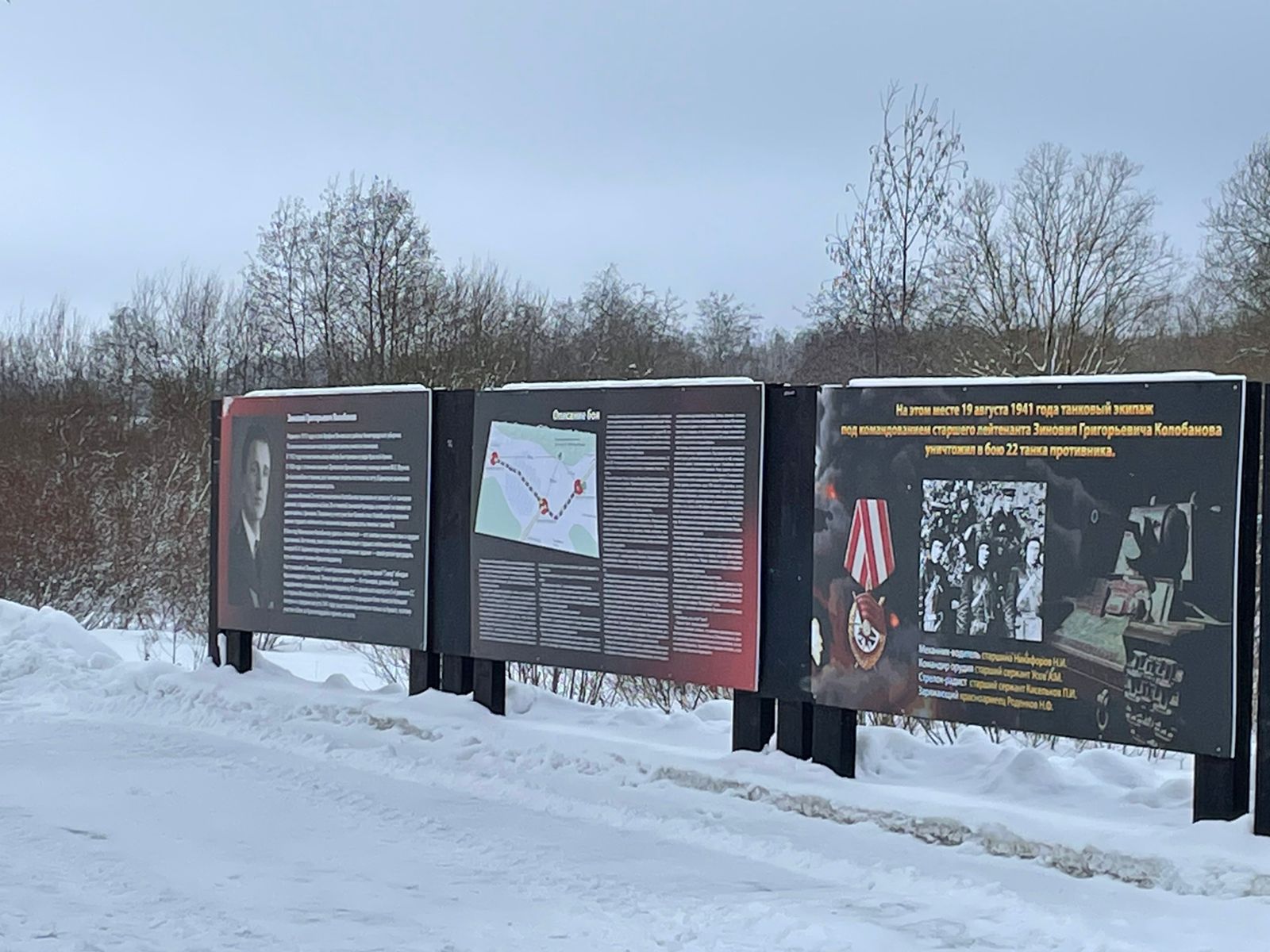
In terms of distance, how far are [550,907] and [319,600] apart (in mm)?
4565

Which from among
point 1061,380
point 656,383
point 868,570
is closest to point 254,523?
point 656,383

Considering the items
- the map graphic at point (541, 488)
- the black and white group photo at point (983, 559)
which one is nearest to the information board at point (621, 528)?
the map graphic at point (541, 488)

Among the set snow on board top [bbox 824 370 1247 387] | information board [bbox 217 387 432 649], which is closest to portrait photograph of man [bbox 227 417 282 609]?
information board [bbox 217 387 432 649]

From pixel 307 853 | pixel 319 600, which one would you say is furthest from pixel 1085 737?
pixel 319 600

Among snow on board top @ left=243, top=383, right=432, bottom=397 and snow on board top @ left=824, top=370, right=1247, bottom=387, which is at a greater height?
snow on board top @ left=243, top=383, right=432, bottom=397

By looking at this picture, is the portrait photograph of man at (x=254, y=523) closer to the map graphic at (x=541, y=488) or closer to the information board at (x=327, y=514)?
the information board at (x=327, y=514)

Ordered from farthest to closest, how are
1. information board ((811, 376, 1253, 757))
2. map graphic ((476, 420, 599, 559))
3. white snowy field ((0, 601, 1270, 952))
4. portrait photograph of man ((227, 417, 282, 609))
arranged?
portrait photograph of man ((227, 417, 282, 609)), map graphic ((476, 420, 599, 559)), information board ((811, 376, 1253, 757)), white snowy field ((0, 601, 1270, 952))

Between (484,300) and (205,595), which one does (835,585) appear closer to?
(205,595)

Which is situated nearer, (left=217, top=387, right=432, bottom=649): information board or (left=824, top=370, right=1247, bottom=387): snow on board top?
(left=824, top=370, right=1247, bottom=387): snow on board top

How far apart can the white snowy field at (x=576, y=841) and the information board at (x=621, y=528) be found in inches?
21.8

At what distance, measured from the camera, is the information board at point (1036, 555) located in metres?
6.23

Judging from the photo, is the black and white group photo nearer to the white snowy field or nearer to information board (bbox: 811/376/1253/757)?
information board (bbox: 811/376/1253/757)

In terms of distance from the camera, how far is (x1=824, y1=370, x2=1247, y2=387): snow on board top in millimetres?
6301

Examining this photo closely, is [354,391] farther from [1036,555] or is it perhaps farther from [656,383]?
[1036,555]
